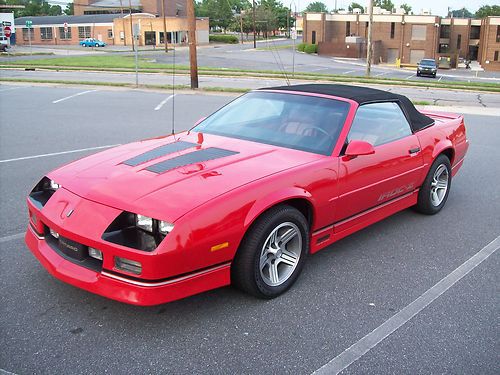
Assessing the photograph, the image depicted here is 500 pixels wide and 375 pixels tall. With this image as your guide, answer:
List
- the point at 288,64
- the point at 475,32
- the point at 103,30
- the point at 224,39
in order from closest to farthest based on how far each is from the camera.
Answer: the point at 288,64 → the point at 475,32 → the point at 103,30 → the point at 224,39

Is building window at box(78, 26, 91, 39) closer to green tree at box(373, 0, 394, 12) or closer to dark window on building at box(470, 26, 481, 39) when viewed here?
dark window on building at box(470, 26, 481, 39)

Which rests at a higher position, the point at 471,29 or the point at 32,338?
the point at 471,29

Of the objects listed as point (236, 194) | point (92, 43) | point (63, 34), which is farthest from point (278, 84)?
point (63, 34)

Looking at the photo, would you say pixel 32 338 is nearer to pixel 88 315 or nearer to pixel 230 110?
pixel 88 315

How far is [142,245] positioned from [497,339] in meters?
2.26

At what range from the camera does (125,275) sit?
120 inches

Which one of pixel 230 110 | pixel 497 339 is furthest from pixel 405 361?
pixel 230 110

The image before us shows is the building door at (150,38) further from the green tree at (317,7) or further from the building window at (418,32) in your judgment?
the green tree at (317,7)

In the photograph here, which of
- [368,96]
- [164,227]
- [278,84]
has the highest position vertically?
[368,96]

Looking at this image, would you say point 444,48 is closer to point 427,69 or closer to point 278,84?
point 427,69

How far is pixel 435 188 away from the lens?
5.64 meters

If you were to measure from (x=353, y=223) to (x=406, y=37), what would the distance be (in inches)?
3042

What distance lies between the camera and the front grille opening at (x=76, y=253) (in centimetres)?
320

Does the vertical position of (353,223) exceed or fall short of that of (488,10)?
it falls short
